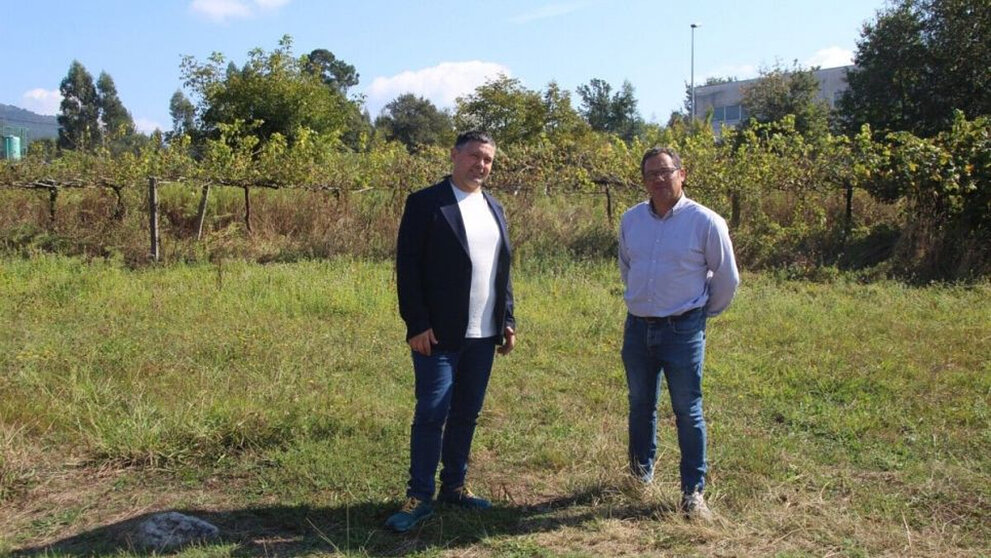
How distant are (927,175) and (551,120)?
Answer: 748 inches

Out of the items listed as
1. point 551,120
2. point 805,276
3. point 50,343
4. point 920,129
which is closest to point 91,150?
point 50,343

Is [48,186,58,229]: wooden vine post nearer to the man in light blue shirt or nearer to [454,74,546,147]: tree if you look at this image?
the man in light blue shirt

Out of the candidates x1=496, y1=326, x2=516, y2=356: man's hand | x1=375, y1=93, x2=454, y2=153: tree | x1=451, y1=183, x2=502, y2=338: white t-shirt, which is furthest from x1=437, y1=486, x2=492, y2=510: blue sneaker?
x1=375, y1=93, x2=454, y2=153: tree

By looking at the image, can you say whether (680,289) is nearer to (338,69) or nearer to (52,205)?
(52,205)

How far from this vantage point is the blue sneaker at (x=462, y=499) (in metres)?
3.71

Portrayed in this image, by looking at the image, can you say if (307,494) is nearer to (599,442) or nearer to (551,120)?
(599,442)

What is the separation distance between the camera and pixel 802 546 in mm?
3332

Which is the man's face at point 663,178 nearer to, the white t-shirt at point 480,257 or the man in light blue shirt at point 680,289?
the man in light blue shirt at point 680,289

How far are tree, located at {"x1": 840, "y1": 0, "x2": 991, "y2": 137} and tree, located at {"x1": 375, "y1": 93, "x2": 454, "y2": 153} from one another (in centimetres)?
2809

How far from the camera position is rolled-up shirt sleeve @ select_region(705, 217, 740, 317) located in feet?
11.3

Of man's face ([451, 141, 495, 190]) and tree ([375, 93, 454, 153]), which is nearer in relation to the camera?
man's face ([451, 141, 495, 190])

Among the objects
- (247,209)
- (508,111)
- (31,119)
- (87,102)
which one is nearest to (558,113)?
(508,111)

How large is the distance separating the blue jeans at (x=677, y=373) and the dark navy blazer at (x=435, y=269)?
81 centimetres

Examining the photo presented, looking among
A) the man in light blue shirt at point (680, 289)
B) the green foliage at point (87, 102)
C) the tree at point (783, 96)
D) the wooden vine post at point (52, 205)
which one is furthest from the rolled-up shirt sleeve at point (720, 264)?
the green foliage at point (87, 102)
